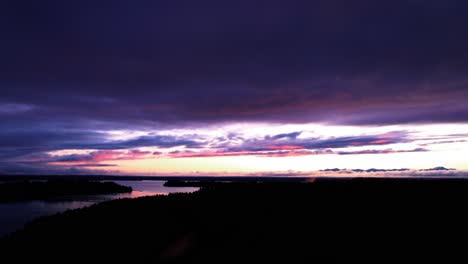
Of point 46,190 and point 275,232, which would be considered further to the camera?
point 46,190

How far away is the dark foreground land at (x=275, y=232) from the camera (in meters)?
12.7

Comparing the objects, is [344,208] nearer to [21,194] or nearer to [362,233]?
[362,233]

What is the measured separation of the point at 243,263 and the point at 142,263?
3.49 m

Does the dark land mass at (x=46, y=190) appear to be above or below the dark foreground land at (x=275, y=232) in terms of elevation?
above

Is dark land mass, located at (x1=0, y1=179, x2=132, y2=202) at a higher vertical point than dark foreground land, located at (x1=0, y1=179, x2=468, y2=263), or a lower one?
higher

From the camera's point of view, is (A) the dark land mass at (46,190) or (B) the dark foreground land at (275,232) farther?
(A) the dark land mass at (46,190)

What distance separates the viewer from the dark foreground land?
12.7 meters

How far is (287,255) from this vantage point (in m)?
12.4

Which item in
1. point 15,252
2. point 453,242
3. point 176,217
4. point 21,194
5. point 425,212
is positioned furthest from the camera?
point 21,194

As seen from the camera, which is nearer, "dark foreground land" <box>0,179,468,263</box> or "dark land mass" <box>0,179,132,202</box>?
"dark foreground land" <box>0,179,468,263</box>

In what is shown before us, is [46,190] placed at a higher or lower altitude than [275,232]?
higher

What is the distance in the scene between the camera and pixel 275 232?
50.6ft

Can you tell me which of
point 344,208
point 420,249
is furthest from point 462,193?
point 420,249

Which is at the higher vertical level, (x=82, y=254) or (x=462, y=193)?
(x=462, y=193)
